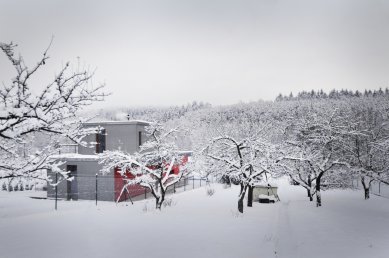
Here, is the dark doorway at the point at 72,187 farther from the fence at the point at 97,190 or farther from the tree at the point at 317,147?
the tree at the point at 317,147

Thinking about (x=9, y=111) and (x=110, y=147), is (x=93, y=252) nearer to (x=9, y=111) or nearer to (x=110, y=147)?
(x=9, y=111)

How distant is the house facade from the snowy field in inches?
225

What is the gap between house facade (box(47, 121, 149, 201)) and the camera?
2602 centimetres

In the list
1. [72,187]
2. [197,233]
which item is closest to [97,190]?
[72,187]

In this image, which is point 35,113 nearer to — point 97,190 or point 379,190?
point 97,190

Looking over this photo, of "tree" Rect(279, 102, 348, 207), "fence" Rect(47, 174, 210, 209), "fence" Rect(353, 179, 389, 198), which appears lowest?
"fence" Rect(353, 179, 389, 198)

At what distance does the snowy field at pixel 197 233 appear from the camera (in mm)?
10641

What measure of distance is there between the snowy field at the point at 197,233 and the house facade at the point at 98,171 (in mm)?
5716

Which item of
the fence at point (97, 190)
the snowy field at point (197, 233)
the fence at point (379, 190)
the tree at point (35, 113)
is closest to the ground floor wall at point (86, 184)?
the fence at point (97, 190)

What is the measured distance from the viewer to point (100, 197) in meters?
26.2

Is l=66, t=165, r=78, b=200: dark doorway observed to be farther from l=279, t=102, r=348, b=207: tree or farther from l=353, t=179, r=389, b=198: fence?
l=353, t=179, r=389, b=198: fence

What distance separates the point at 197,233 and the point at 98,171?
1569 centimetres

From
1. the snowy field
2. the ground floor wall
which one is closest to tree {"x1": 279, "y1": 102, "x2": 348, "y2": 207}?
the snowy field

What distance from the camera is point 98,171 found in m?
26.5
